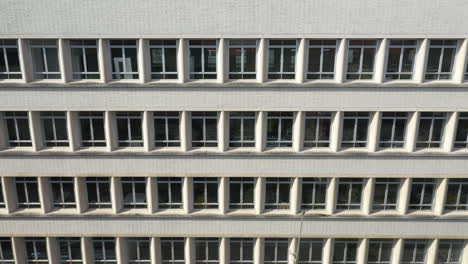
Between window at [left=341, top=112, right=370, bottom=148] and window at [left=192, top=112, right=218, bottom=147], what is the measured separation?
618cm

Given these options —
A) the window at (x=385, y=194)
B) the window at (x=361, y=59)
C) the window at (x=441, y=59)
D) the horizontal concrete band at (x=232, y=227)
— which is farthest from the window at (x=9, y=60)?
the window at (x=441, y=59)

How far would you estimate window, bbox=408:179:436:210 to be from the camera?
1927cm

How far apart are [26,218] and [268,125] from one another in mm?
12856

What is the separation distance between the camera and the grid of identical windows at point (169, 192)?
63.4ft

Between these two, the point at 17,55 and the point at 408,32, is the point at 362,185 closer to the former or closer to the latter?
the point at 408,32

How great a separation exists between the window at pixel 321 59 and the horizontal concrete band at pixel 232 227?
23.5 ft

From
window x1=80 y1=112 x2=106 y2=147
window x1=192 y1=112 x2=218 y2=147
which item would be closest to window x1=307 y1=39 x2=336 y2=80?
window x1=192 y1=112 x2=218 y2=147

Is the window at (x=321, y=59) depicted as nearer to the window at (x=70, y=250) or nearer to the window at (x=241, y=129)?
the window at (x=241, y=129)

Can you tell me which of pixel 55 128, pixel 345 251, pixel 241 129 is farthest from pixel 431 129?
pixel 55 128

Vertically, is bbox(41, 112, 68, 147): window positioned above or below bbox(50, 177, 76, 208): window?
above

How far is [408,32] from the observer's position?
661 inches

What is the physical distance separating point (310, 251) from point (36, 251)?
1441 cm

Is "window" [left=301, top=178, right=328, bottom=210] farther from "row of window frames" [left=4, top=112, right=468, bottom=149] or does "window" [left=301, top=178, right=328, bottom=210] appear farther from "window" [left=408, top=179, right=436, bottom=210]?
"window" [left=408, top=179, right=436, bottom=210]

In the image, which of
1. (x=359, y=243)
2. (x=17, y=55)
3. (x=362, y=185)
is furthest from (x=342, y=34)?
(x=17, y=55)
